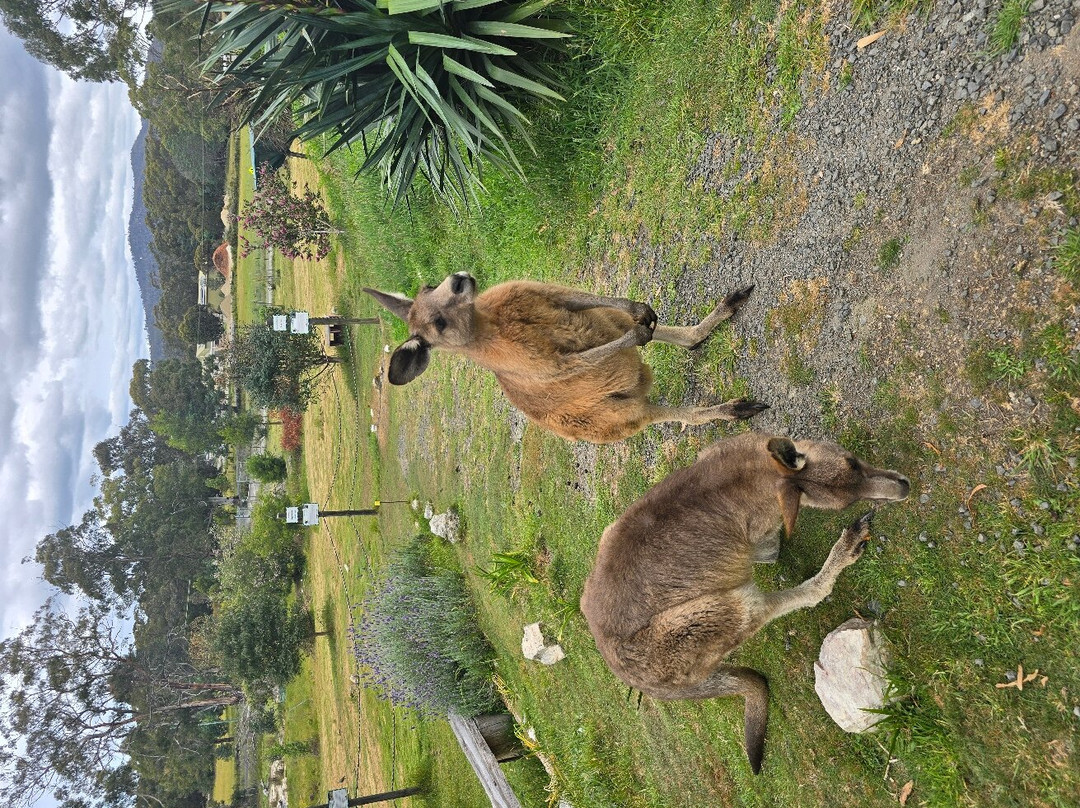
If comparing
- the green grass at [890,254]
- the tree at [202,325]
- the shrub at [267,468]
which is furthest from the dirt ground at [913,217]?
the tree at [202,325]

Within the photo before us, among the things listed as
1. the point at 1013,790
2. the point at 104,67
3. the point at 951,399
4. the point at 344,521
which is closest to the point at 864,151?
the point at 951,399

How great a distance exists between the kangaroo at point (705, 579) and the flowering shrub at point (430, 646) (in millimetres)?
6063

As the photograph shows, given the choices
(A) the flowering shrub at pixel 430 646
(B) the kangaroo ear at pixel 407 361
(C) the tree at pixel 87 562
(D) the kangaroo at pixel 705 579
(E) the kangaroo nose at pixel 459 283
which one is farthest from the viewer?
(C) the tree at pixel 87 562

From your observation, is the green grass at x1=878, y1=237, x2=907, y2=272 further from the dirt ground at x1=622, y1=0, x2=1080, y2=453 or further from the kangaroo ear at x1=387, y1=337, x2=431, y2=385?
the kangaroo ear at x1=387, y1=337, x2=431, y2=385

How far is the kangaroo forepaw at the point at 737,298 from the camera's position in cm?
546

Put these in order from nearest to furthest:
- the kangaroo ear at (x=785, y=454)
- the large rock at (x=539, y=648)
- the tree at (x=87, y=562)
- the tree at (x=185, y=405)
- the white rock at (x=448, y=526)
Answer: the kangaroo ear at (x=785, y=454) < the large rock at (x=539, y=648) < the white rock at (x=448, y=526) < the tree at (x=87, y=562) < the tree at (x=185, y=405)

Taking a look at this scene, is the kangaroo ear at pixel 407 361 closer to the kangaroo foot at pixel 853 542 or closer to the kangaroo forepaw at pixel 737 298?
the kangaroo forepaw at pixel 737 298

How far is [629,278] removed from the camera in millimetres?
7363

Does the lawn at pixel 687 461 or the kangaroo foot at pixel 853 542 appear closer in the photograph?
the lawn at pixel 687 461

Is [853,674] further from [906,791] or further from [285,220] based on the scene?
[285,220]

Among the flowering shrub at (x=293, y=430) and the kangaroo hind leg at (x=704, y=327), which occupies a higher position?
the flowering shrub at (x=293, y=430)

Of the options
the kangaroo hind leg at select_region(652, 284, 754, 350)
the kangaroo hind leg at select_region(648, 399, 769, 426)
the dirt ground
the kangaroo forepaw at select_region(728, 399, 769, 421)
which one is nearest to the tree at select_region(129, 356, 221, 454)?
the kangaroo hind leg at select_region(652, 284, 754, 350)

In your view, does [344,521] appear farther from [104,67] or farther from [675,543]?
[104,67]

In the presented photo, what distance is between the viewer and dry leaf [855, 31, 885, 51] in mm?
4250
